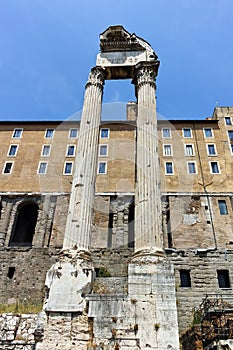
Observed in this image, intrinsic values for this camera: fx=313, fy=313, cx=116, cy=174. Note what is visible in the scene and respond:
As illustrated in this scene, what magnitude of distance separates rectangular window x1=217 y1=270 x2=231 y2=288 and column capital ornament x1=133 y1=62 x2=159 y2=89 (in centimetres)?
1637

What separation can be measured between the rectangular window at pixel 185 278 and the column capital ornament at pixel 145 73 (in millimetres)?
15679

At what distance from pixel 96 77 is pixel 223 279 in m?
17.6

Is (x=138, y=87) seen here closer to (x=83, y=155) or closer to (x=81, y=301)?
(x=83, y=155)

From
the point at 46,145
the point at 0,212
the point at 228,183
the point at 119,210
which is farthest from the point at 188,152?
the point at 0,212

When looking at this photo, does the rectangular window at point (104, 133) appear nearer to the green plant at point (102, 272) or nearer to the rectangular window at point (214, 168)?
the rectangular window at point (214, 168)

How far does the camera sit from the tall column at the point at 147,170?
794 cm

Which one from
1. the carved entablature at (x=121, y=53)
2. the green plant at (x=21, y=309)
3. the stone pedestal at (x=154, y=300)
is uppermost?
the carved entablature at (x=121, y=53)

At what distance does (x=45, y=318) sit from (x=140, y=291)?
214 centimetres

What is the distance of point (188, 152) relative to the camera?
2930cm

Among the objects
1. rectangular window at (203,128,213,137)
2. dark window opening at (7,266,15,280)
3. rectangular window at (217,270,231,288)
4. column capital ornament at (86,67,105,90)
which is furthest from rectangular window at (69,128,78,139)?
Result: column capital ornament at (86,67,105,90)

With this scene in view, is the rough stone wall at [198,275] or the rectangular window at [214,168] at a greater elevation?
the rectangular window at [214,168]

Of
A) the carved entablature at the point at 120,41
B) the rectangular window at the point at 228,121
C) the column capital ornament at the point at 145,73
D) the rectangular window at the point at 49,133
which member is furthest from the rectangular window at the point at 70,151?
the column capital ornament at the point at 145,73

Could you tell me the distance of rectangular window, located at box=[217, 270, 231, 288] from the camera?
2192 cm

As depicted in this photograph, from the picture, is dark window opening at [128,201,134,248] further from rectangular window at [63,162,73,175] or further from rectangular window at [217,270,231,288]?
rectangular window at [217,270,231,288]
